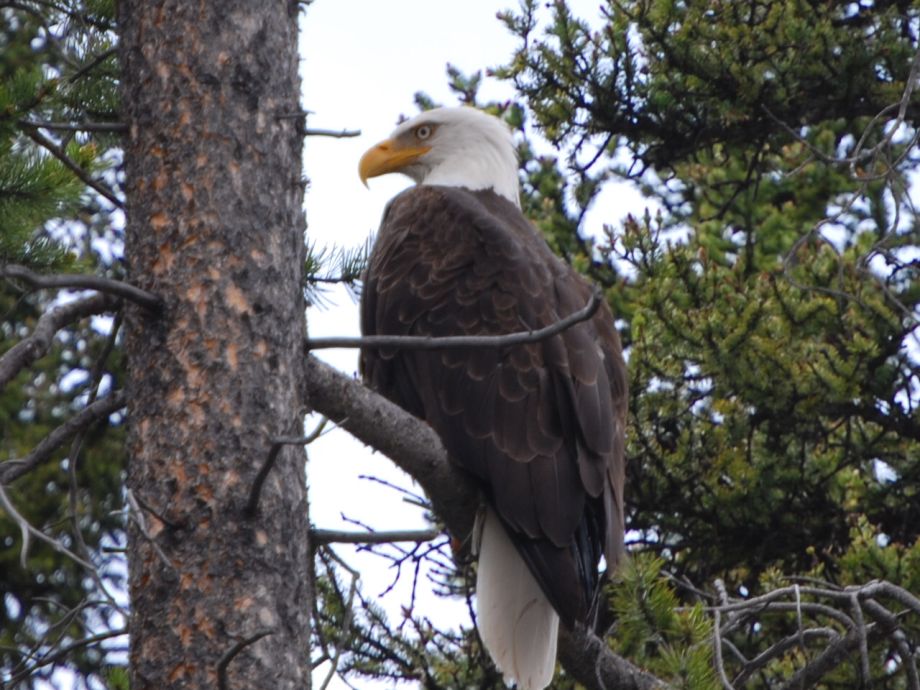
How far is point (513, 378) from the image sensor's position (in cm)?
439

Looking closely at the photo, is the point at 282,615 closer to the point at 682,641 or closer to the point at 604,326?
the point at 682,641

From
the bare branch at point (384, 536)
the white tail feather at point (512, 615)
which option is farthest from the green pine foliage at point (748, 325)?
the bare branch at point (384, 536)

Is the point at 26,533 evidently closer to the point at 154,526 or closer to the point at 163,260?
the point at 154,526

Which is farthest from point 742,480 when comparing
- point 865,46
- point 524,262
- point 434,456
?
point 434,456

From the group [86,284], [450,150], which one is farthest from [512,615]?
[450,150]

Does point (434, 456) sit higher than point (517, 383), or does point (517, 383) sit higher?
point (517, 383)

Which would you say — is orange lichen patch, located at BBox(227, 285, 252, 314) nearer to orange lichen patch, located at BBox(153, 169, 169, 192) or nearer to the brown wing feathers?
orange lichen patch, located at BBox(153, 169, 169, 192)

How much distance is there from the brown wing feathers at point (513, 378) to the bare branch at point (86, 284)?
1.46m

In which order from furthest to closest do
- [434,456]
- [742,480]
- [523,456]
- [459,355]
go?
1. [742,480]
2. [459,355]
3. [523,456]
4. [434,456]

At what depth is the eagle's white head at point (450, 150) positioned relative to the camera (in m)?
5.72

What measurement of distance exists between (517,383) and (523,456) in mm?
255

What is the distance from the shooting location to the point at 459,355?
4496mm

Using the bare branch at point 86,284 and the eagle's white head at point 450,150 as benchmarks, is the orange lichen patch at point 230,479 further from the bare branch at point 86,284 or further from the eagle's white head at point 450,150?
the eagle's white head at point 450,150

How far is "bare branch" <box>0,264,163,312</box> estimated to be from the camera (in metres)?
2.44
